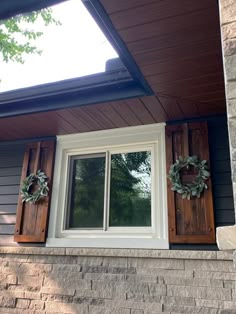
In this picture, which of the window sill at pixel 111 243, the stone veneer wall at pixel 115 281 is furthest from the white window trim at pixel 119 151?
the stone veneer wall at pixel 115 281

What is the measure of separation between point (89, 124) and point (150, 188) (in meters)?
0.81

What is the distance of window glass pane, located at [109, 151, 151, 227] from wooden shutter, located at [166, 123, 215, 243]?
9.6 inches

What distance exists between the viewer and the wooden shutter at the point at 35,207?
2.71 m

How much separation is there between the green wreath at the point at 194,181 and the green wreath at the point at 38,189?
4.00 feet

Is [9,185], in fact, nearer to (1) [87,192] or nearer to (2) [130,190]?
(1) [87,192]

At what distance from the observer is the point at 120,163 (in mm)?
2748

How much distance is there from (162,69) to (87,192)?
4.73 ft

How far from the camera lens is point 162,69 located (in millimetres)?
1825

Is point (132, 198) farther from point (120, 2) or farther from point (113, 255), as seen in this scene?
point (120, 2)

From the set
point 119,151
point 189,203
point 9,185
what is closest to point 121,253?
point 189,203

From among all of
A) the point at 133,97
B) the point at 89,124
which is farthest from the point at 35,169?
the point at 133,97

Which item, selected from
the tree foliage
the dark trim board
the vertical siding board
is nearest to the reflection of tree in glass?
the vertical siding board

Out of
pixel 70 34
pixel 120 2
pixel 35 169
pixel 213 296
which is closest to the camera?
pixel 120 2

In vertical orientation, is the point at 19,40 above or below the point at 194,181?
above
